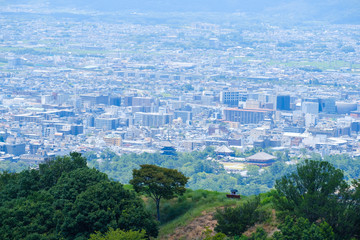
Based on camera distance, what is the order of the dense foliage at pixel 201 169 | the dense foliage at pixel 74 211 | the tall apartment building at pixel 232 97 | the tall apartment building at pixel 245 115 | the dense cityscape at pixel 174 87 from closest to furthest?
1. the dense foliage at pixel 74 211
2. the dense foliage at pixel 201 169
3. the dense cityscape at pixel 174 87
4. the tall apartment building at pixel 245 115
5. the tall apartment building at pixel 232 97

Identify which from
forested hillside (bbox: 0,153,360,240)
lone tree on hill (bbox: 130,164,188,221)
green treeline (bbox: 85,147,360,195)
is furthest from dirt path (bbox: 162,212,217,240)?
green treeline (bbox: 85,147,360,195)

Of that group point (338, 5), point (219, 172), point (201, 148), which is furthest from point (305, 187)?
point (338, 5)

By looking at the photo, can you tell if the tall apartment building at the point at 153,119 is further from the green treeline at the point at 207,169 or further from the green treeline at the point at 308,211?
the green treeline at the point at 308,211

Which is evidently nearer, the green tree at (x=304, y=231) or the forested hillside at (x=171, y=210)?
the green tree at (x=304, y=231)

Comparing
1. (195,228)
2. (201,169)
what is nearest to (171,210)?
(195,228)

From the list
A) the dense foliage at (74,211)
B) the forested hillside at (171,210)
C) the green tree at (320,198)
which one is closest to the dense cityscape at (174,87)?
the forested hillside at (171,210)

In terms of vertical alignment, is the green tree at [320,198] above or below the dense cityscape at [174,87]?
above

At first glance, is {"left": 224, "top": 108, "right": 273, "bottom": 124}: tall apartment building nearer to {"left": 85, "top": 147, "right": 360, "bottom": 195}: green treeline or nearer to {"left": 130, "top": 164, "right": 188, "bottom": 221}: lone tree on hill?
{"left": 85, "top": 147, "right": 360, "bottom": 195}: green treeline

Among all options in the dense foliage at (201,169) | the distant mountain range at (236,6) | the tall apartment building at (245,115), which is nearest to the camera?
the dense foliage at (201,169)
